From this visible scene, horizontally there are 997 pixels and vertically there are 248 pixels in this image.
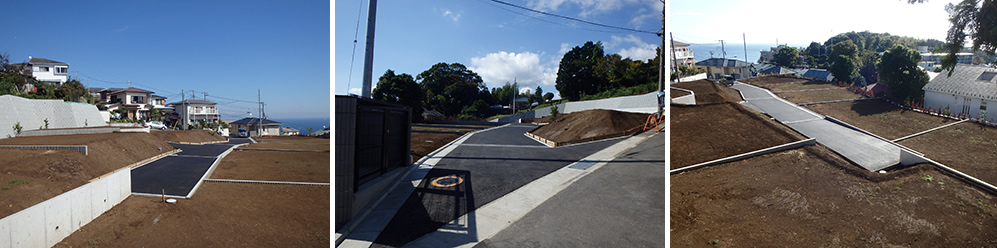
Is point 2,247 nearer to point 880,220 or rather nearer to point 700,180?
point 700,180

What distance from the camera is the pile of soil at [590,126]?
554cm

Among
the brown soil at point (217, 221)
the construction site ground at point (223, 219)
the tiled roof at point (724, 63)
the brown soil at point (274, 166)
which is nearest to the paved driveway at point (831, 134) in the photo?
the tiled roof at point (724, 63)

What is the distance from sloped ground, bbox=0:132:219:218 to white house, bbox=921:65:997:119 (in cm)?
1198

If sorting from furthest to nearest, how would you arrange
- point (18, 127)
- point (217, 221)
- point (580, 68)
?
point (18, 127)
point (217, 221)
point (580, 68)

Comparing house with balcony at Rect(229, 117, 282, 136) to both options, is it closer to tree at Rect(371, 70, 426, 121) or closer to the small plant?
the small plant

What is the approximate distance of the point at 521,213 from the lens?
2727 mm

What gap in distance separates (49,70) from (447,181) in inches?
619

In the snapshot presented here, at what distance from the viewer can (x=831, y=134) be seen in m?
2.51

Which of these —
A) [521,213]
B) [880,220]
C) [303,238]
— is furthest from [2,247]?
[880,220]

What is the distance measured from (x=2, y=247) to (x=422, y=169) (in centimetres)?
638

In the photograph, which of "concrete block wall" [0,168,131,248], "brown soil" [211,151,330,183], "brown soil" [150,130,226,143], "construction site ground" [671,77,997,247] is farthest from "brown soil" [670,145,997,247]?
"brown soil" [150,130,226,143]

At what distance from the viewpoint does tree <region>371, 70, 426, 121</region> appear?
10.2ft

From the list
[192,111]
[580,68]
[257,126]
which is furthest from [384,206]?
[257,126]

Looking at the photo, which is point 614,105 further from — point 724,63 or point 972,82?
point 972,82
